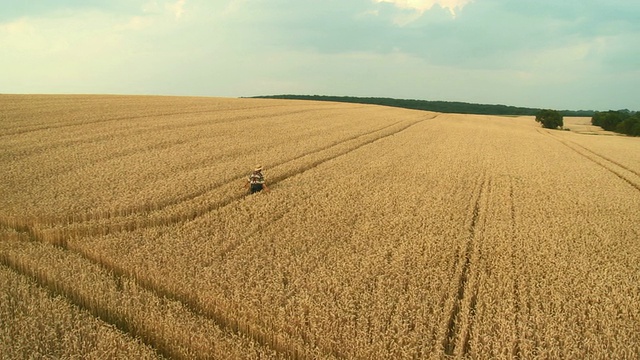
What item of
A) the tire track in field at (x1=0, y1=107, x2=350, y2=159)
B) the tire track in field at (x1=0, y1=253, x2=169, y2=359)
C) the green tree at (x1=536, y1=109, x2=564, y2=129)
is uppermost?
the green tree at (x1=536, y1=109, x2=564, y2=129)

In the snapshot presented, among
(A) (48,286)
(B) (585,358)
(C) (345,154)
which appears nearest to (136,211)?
(A) (48,286)

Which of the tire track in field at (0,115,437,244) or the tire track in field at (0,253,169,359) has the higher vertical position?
the tire track in field at (0,115,437,244)

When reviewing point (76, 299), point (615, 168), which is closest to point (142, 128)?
point (76, 299)

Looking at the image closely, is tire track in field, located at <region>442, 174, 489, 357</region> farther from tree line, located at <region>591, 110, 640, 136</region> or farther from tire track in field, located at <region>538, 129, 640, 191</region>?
tree line, located at <region>591, 110, 640, 136</region>

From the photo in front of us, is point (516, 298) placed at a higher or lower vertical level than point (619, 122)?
lower

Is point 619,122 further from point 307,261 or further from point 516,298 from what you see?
point 307,261

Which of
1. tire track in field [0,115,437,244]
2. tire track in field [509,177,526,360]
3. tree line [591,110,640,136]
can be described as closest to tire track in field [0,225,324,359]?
tire track in field [0,115,437,244]

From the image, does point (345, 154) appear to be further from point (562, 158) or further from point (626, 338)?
point (626, 338)

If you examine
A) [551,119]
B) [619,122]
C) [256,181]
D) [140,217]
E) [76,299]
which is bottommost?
[76,299]

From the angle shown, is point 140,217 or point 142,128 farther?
point 142,128
